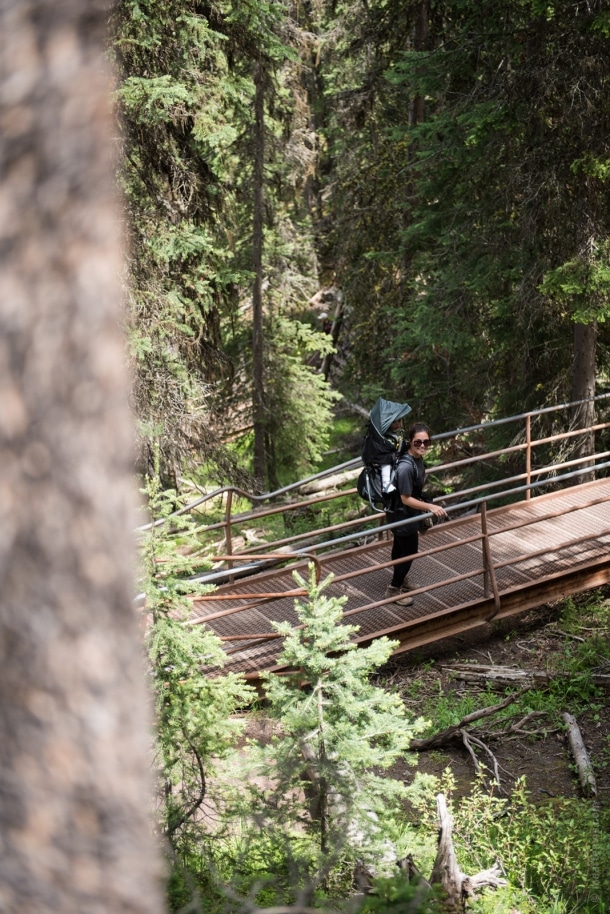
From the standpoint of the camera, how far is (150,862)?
5.67 feet

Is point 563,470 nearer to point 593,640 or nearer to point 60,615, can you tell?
point 593,640

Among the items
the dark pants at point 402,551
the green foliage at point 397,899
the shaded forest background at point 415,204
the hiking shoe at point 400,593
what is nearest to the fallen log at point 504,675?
the hiking shoe at point 400,593

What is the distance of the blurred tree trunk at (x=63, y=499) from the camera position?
1.47 metres

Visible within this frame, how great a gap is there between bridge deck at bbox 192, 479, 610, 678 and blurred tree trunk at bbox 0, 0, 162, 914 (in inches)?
232

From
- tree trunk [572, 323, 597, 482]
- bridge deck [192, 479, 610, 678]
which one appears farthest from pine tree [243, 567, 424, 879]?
tree trunk [572, 323, 597, 482]

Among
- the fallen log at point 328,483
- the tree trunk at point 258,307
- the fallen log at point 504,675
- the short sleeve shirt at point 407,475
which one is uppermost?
the tree trunk at point 258,307

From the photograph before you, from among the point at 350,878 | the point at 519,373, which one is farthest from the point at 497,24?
the point at 350,878

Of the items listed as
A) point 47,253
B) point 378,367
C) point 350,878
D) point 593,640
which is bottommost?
point 350,878

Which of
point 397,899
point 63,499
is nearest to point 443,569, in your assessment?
point 397,899

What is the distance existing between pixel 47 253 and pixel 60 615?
65 cm

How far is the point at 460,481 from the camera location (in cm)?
1562

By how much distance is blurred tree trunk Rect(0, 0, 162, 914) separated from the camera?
147 centimetres

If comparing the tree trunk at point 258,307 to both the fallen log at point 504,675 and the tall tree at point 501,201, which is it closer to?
the tall tree at point 501,201

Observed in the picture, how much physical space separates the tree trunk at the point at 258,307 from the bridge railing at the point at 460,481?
119 centimetres
